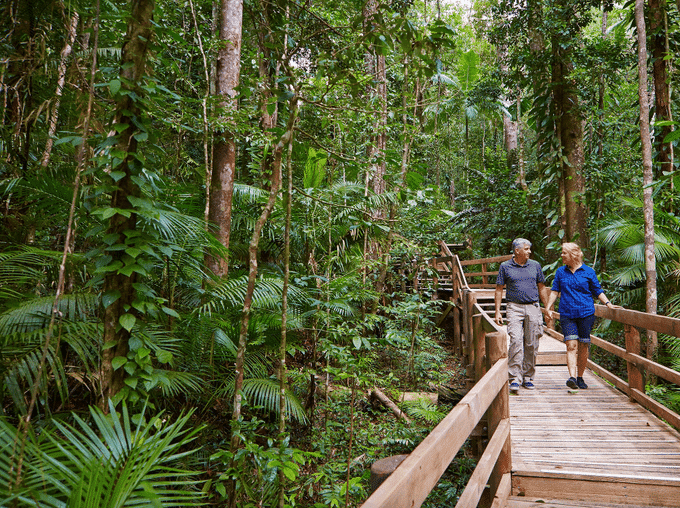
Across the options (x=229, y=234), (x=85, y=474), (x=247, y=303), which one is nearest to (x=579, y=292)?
(x=247, y=303)

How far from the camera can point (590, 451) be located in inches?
132

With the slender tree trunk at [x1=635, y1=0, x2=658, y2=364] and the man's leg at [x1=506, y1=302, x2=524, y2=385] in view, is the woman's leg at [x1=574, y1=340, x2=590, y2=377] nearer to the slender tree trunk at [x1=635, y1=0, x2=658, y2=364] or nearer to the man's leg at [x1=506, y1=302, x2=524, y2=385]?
the man's leg at [x1=506, y1=302, x2=524, y2=385]

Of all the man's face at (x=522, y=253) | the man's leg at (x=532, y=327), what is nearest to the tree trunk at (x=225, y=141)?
the man's face at (x=522, y=253)

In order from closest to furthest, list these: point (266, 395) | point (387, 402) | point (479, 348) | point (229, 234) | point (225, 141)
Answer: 1. point (266, 395)
2. point (479, 348)
3. point (225, 141)
4. point (229, 234)
5. point (387, 402)

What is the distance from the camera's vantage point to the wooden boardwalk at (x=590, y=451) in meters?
2.79

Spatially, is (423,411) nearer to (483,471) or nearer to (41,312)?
(483,471)

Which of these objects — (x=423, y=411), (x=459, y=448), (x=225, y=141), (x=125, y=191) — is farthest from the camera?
(x=423, y=411)

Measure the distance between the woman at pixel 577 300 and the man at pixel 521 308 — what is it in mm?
251

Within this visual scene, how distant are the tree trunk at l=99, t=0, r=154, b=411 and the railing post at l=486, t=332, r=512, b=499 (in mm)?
2451

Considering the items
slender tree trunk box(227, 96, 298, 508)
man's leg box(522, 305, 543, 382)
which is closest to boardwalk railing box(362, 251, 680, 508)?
man's leg box(522, 305, 543, 382)

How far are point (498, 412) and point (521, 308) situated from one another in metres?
1.95

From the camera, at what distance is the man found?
4586mm

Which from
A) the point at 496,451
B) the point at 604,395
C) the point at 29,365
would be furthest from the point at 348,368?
the point at 604,395

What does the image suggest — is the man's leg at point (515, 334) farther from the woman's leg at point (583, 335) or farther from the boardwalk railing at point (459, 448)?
the boardwalk railing at point (459, 448)
